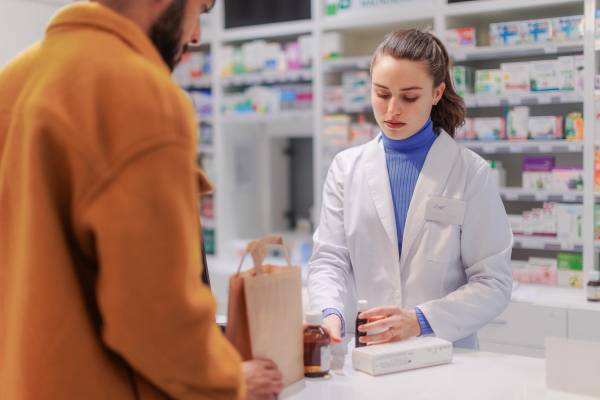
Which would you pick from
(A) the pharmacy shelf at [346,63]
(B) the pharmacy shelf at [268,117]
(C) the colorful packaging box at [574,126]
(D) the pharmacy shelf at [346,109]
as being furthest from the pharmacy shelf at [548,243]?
(B) the pharmacy shelf at [268,117]

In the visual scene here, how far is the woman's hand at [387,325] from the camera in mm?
1614

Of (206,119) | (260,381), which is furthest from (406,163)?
(206,119)

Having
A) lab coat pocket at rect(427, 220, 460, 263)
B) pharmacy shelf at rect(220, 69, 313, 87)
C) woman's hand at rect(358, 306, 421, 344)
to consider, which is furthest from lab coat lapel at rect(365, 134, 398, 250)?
pharmacy shelf at rect(220, 69, 313, 87)

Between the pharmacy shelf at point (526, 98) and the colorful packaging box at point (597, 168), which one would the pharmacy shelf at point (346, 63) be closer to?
the pharmacy shelf at point (526, 98)

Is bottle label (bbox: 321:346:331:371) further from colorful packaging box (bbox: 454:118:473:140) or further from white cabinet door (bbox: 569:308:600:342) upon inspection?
colorful packaging box (bbox: 454:118:473:140)

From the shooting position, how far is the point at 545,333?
3.47m

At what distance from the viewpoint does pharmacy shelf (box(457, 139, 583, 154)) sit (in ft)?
12.1

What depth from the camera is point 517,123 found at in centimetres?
385

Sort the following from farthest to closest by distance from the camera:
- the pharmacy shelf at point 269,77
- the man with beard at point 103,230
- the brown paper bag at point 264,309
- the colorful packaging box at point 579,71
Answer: the pharmacy shelf at point 269,77 → the colorful packaging box at point 579,71 → the brown paper bag at point 264,309 → the man with beard at point 103,230

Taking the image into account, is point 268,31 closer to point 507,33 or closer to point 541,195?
point 507,33

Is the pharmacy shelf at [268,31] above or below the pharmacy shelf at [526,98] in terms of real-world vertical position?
above

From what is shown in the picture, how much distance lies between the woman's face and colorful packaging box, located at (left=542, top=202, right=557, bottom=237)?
2163mm

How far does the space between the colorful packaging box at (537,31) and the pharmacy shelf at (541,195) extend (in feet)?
3.26

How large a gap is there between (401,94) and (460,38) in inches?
87.2
